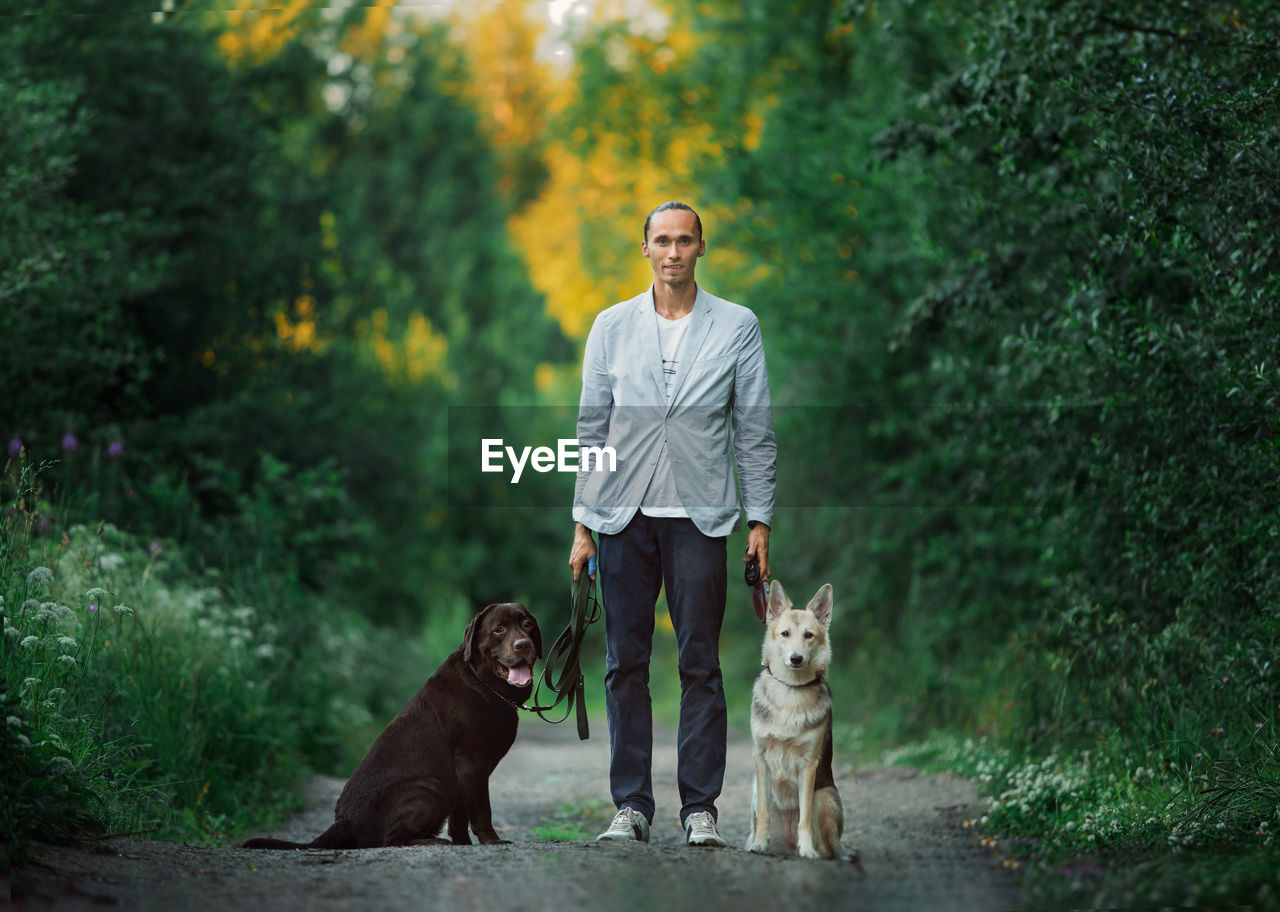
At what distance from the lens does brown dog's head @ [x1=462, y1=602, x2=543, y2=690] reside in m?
5.25

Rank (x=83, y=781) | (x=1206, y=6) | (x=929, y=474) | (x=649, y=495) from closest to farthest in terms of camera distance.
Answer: (x=83, y=781) < (x=649, y=495) < (x=1206, y=6) < (x=929, y=474)

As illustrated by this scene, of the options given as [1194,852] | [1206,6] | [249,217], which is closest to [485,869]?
[1194,852]

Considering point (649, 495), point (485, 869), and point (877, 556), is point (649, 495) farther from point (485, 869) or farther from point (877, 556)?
point (877, 556)

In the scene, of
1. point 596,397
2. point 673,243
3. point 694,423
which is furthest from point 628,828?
point 673,243

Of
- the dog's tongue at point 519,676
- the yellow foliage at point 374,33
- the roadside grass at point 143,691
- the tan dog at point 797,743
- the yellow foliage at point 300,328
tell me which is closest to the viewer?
the roadside grass at point 143,691

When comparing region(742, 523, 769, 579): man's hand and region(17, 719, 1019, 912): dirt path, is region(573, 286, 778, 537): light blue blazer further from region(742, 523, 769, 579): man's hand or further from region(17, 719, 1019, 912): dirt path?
region(17, 719, 1019, 912): dirt path

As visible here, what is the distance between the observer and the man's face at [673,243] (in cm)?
508

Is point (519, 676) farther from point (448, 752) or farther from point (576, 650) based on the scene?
point (448, 752)

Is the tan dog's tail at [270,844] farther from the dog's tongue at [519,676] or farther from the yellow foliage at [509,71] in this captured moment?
the yellow foliage at [509,71]

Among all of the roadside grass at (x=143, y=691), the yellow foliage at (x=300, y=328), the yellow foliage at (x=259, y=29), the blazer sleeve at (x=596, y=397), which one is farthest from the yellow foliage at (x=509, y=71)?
the blazer sleeve at (x=596, y=397)

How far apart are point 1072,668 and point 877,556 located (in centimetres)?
438

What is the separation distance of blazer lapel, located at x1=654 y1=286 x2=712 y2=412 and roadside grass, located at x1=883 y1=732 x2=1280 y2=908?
2.31 m

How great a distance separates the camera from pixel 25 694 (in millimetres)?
4762

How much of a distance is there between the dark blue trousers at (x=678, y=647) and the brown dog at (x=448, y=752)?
1.48ft
